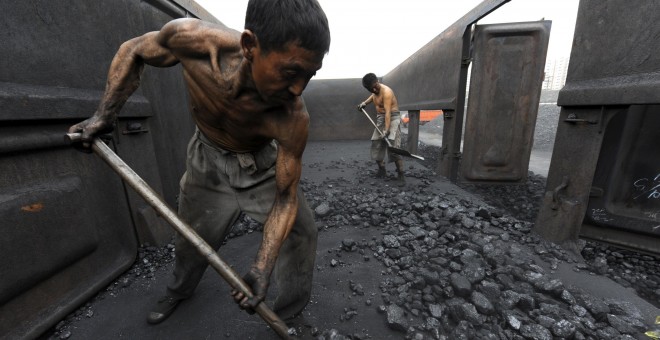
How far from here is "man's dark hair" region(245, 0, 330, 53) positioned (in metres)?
1.06

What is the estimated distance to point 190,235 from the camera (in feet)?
4.52

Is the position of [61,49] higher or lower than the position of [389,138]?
higher

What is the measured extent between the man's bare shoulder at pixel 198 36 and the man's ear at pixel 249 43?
23 centimetres

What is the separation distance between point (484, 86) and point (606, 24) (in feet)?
4.78

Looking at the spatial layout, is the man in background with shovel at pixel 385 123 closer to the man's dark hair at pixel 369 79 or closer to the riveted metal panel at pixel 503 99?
the man's dark hair at pixel 369 79

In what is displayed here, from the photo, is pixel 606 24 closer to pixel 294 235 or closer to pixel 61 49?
pixel 294 235

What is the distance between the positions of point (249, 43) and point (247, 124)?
44cm

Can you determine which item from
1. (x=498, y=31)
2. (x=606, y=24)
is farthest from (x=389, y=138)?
(x=606, y=24)

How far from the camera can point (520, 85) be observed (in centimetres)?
358

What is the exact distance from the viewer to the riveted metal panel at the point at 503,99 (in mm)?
3459

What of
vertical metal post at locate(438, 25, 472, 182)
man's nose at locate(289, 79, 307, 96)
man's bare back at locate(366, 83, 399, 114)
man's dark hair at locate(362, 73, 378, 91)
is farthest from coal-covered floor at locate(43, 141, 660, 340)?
man's dark hair at locate(362, 73, 378, 91)

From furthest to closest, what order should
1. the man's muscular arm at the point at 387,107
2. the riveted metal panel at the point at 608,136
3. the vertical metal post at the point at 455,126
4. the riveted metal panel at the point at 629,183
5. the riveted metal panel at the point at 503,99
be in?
the man's muscular arm at the point at 387,107 → the vertical metal post at the point at 455,126 → the riveted metal panel at the point at 503,99 → the riveted metal panel at the point at 629,183 → the riveted metal panel at the point at 608,136

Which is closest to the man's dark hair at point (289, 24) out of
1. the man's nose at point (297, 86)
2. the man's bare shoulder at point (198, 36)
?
the man's nose at point (297, 86)

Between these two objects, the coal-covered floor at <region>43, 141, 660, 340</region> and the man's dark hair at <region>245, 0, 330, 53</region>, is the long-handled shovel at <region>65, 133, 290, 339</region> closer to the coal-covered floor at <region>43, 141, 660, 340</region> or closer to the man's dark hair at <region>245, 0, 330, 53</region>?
the coal-covered floor at <region>43, 141, 660, 340</region>
